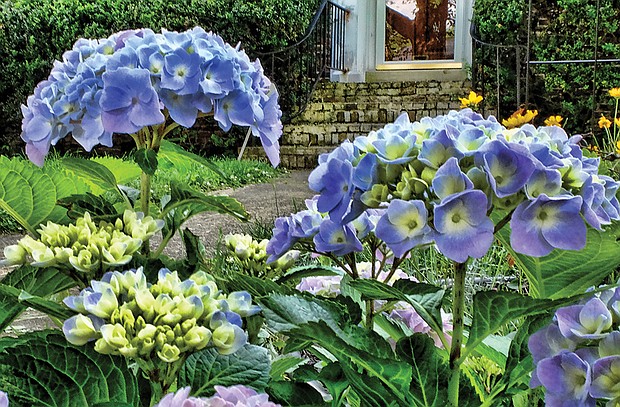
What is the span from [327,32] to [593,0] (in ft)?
10.3

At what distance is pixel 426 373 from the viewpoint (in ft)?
1.99

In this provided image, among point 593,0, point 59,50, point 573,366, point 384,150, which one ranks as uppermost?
point 593,0

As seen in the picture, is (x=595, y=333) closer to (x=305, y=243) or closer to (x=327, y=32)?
(x=305, y=243)

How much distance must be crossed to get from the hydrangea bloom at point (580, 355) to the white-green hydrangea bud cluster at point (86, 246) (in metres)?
0.40

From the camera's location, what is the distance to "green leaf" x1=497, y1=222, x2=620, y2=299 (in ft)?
2.15

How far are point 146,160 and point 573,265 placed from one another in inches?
19.9

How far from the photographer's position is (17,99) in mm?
7324

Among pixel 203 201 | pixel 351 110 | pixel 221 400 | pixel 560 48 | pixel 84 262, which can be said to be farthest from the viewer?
pixel 351 110

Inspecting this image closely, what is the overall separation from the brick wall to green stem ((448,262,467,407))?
22.7 ft

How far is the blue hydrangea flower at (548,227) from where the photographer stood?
544 mm

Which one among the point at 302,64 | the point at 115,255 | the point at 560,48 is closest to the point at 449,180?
the point at 115,255

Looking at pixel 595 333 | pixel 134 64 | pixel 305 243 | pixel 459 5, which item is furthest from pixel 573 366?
pixel 459 5

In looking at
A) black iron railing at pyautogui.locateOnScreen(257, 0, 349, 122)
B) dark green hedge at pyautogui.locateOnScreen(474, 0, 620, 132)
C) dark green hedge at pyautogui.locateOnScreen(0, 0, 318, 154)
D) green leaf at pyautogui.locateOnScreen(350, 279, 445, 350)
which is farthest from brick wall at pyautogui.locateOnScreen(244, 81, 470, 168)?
green leaf at pyautogui.locateOnScreen(350, 279, 445, 350)

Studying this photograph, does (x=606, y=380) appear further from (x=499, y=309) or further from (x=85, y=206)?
(x=85, y=206)
